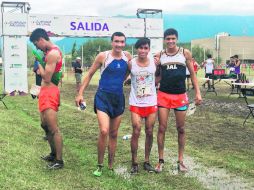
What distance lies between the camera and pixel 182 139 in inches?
264

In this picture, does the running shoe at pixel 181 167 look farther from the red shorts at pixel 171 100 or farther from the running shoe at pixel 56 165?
the running shoe at pixel 56 165

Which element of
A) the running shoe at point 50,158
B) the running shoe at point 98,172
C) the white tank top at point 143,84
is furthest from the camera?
the running shoe at point 50,158

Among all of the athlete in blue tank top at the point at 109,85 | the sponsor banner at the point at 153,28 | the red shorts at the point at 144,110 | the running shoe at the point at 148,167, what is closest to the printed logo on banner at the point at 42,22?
the sponsor banner at the point at 153,28

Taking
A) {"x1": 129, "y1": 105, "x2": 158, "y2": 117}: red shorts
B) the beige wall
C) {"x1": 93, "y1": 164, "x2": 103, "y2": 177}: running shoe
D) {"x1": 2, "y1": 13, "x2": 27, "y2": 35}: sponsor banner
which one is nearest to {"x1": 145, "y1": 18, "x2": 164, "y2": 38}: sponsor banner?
{"x1": 2, "y1": 13, "x2": 27, "y2": 35}: sponsor banner

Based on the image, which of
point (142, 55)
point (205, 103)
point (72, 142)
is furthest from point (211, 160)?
point (205, 103)

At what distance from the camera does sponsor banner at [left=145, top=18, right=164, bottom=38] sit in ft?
80.7

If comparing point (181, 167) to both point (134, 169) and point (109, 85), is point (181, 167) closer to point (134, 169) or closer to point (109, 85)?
point (134, 169)

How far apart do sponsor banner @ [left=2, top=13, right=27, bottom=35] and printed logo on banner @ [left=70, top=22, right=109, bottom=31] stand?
2519 mm

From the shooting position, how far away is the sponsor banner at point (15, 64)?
842 inches

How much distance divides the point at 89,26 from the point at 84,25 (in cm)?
28

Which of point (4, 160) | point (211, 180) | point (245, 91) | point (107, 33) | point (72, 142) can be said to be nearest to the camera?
point (211, 180)

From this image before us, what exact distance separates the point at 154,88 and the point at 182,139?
37.6 inches

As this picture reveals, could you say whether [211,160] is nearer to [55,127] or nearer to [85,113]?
[55,127]

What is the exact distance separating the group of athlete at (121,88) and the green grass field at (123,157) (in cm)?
31
